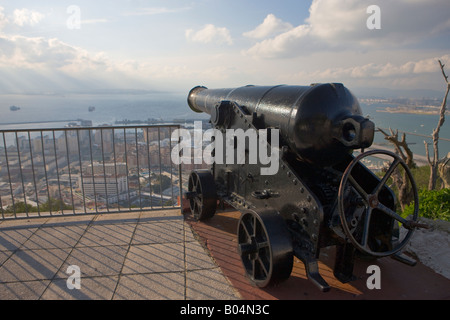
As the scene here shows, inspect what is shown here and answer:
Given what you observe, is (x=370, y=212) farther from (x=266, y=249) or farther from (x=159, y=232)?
(x=159, y=232)

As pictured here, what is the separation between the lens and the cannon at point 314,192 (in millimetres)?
2412

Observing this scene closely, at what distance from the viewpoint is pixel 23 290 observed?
9.30 ft

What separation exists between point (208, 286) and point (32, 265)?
1876 millimetres

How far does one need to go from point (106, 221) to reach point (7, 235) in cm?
118

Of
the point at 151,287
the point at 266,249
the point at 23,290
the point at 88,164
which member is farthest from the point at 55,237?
the point at 266,249

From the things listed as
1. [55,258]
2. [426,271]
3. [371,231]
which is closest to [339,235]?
[371,231]

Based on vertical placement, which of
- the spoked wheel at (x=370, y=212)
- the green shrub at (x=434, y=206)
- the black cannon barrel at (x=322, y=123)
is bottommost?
the green shrub at (x=434, y=206)

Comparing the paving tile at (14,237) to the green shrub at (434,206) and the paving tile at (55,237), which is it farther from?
the green shrub at (434,206)

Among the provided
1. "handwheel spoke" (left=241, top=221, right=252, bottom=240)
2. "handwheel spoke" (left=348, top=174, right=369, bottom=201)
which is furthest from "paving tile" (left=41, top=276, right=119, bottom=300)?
"handwheel spoke" (left=348, top=174, right=369, bottom=201)

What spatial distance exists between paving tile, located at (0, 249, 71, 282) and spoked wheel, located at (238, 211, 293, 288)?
6.29 ft

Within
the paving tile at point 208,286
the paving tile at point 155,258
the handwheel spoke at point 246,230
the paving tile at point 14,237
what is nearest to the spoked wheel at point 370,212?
the handwheel spoke at point 246,230

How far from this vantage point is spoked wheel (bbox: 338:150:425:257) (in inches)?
87.3

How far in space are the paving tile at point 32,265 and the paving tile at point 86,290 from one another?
235 millimetres

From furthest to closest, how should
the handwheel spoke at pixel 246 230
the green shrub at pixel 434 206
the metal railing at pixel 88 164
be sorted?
1. the green shrub at pixel 434 206
2. the metal railing at pixel 88 164
3. the handwheel spoke at pixel 246 230
